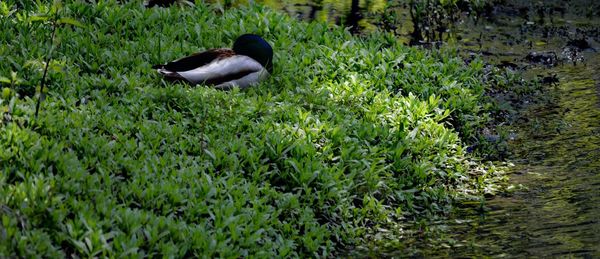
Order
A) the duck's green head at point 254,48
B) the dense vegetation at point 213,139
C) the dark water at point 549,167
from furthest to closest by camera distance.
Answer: the duck's green head at point 254,48
the dark water at point 549,167
the dense vegetation at point 213,139

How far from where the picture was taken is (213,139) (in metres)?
6.49

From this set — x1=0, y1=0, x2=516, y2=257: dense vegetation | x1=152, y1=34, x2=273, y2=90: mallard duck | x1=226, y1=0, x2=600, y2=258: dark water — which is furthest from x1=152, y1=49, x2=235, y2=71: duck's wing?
x1=226, y1=0, x2=600, y2=258: dark water

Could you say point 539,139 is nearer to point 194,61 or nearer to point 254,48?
point 254,48

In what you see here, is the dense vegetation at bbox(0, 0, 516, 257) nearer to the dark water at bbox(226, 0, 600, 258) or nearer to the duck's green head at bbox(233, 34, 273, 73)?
the duck's green head at bbox(233, 34, 273, 73)

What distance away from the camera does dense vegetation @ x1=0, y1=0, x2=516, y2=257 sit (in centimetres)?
518

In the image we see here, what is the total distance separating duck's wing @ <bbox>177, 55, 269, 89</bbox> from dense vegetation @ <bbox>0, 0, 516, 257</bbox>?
0.14m

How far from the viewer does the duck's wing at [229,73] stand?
7.50m

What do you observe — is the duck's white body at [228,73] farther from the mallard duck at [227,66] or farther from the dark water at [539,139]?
the dark water at [539,139]

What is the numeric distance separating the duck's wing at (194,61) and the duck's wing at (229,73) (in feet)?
0.17

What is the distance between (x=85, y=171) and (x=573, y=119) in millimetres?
4978

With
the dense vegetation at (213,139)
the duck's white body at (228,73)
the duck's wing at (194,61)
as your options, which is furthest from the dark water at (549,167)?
the duck's wing at (194,61)

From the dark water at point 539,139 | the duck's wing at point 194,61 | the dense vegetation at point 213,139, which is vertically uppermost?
the duck's wing at point 194,61

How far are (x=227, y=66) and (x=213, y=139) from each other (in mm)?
1315

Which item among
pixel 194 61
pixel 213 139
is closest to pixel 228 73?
pixel 194 61
